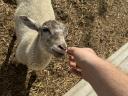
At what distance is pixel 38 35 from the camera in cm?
455

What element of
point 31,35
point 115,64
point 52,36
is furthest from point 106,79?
point 115,64

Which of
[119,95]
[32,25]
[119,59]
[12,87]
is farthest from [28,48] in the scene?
[119,95]

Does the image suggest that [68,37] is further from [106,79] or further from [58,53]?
[106,79]

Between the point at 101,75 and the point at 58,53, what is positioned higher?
the point at 101,75

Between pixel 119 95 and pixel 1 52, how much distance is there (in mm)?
3537

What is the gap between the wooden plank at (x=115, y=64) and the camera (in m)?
5.13

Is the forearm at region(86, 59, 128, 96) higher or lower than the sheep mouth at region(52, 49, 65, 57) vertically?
higher

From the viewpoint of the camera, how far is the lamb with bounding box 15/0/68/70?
4094 mm

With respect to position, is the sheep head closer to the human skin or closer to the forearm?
the human skin

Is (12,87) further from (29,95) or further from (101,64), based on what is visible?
(101,64)

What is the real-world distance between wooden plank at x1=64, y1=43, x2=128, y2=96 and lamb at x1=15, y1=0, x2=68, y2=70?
2.54 feet

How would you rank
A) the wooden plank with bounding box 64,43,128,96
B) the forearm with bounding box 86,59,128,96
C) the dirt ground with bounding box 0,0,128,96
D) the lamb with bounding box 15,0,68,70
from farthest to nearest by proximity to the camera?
the dirt ground with bounding box 0,0,128,96 < the wooden plank with bounding box 64,43,128,96 < the lamb with bounding box 15,0,68,70 < the forearm with bounding box 86,59,128,96

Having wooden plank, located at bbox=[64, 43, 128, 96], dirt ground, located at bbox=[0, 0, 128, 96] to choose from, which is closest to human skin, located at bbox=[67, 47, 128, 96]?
wooden plank, located at bbox=[64, 43, 128, 96]

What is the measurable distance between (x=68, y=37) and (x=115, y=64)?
1.10m
